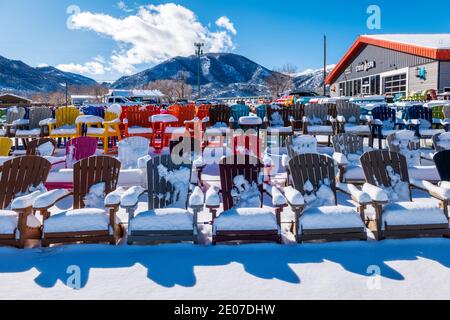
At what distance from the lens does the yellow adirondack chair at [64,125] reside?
8523 millimetres

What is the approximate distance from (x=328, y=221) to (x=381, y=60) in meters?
27.3

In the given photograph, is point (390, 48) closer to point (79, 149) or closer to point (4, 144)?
point (79, 149)

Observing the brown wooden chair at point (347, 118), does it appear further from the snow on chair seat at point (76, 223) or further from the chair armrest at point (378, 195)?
the snow on chair seat at point (76, 223)

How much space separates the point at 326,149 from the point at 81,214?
663 cm

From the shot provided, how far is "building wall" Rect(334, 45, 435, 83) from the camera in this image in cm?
2367

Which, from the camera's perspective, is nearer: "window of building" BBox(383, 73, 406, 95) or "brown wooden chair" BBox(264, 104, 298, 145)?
"brown wooden chair" BBox(264, 104, 298, 145)

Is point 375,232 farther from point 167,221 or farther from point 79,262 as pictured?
point 79,262

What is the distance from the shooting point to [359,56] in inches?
1261

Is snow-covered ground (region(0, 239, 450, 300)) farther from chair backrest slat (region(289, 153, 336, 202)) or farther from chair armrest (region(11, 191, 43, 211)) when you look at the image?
chair backrest slat (region(289, 153, 336, 202))

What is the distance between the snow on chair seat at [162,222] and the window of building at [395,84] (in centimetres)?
2339

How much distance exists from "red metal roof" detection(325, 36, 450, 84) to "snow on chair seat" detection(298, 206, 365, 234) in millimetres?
19808

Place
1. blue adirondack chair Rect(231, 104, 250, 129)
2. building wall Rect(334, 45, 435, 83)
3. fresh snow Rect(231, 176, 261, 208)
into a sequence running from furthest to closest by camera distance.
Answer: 1. building wall Rect(334, 45, 435, 83)
2. blue adirondack chair Rect(231, 104, 250, 129)
3. fresh snow Rect(231, 176, 261, 208)

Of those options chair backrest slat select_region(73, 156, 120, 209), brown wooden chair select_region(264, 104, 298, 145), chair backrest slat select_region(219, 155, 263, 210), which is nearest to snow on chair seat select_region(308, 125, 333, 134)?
brown wooden chair select_region(264, 104, 298, 145)

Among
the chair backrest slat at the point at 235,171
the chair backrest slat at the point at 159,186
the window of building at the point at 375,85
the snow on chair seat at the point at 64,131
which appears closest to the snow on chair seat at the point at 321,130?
the chair backrest slat at the point at 235,171
